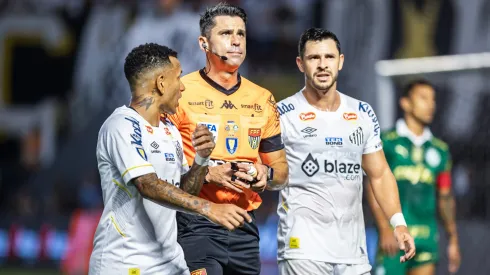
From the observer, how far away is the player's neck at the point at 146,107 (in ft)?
19.5

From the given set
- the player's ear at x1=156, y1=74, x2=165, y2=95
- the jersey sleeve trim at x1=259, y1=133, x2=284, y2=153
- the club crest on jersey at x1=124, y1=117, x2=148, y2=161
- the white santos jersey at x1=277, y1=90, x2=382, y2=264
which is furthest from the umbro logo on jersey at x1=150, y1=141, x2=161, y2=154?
the white santos jersey at x1=277, y1=90, x2=382, y2=264

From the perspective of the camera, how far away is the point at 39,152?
25484mm

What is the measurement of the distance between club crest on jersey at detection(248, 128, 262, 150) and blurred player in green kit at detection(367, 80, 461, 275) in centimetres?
306

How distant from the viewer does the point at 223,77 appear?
7109 mm

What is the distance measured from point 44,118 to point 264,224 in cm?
A: 1174

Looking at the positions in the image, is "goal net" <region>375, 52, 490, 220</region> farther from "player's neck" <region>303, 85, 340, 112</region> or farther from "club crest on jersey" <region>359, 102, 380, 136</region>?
"player's neck" <region>303, 85, 340, 112</region>

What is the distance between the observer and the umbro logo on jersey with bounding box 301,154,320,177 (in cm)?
745

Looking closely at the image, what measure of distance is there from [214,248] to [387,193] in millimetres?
1604

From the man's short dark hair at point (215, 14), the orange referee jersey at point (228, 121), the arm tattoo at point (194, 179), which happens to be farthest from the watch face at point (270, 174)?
the man's short dark hair at point (215, 14)

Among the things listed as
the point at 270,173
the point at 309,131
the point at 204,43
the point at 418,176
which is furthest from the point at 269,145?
the point at 418,176

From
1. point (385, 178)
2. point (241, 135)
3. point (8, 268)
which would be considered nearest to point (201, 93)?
point (241, 135)

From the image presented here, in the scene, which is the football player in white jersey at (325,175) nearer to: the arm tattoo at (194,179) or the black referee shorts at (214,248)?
the black referee shorts at (214,248)

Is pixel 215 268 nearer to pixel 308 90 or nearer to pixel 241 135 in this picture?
pixel 241 135

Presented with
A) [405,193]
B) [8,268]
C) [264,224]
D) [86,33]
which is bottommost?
[8,268]
